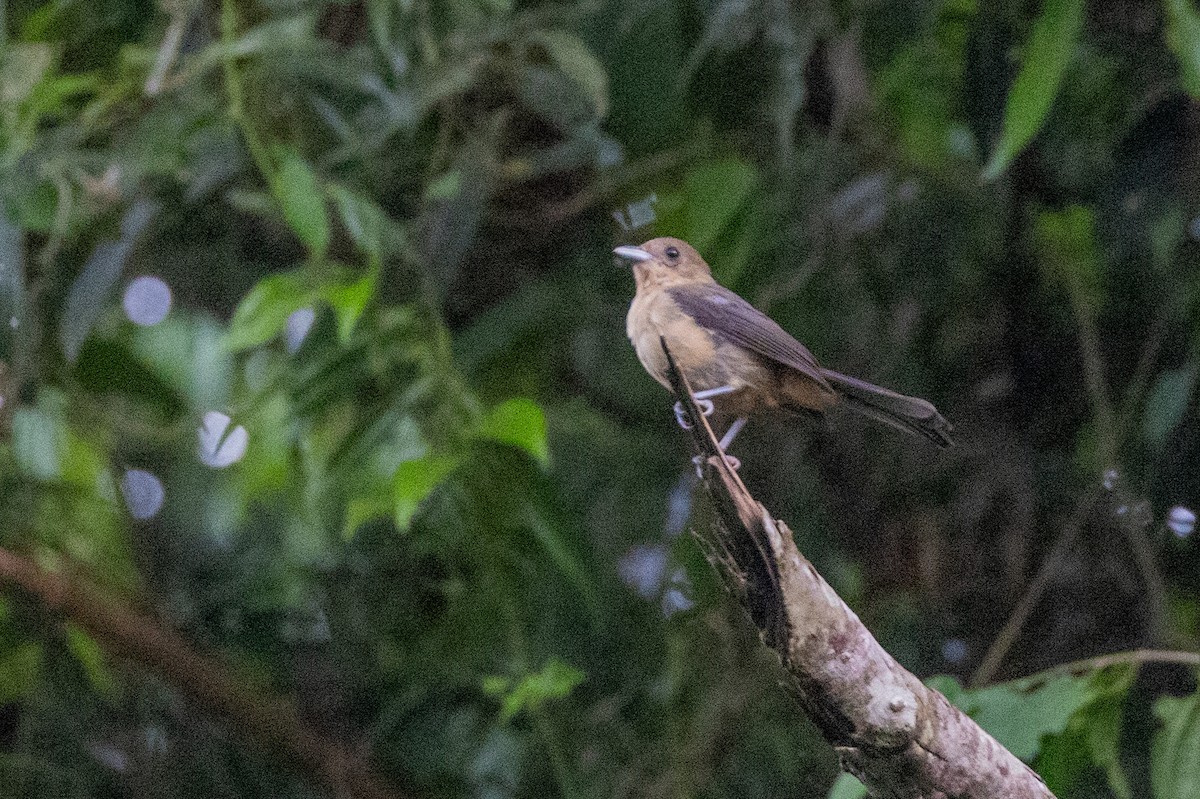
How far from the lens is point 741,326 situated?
69 cm

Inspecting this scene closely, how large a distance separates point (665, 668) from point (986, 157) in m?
0.93

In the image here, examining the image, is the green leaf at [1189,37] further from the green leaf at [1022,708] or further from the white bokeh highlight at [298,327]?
the white bokeh highlight at [298,327]

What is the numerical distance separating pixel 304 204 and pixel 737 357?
0.92m

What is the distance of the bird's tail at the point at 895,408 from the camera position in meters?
0.65

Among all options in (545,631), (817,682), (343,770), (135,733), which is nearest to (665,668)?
(545,631)

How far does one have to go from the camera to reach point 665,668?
78.6 inches

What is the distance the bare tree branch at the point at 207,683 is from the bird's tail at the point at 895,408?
4.83 ft

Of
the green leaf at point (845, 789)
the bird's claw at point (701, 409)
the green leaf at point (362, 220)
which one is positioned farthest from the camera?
the green leaf at point (362, 220)

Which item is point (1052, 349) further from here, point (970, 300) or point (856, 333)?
point (856, 333)

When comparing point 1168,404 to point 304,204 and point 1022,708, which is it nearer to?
point 1022,708

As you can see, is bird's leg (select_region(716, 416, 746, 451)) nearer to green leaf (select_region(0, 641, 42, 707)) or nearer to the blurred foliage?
the blurred foliage

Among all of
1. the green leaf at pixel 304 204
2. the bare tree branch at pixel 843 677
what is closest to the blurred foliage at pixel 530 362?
the green leaf at pixel 304 204

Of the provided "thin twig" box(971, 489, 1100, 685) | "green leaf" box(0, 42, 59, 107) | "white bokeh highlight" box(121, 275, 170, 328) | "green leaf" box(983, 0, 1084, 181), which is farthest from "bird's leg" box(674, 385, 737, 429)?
"white bokeh highlight" box(121, 275, 170, 328)

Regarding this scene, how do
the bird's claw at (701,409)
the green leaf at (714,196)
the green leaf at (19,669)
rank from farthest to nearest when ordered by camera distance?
the green leaf at (19,669)
the green leaf at (714,196)
the bird's claw at (701,409)
